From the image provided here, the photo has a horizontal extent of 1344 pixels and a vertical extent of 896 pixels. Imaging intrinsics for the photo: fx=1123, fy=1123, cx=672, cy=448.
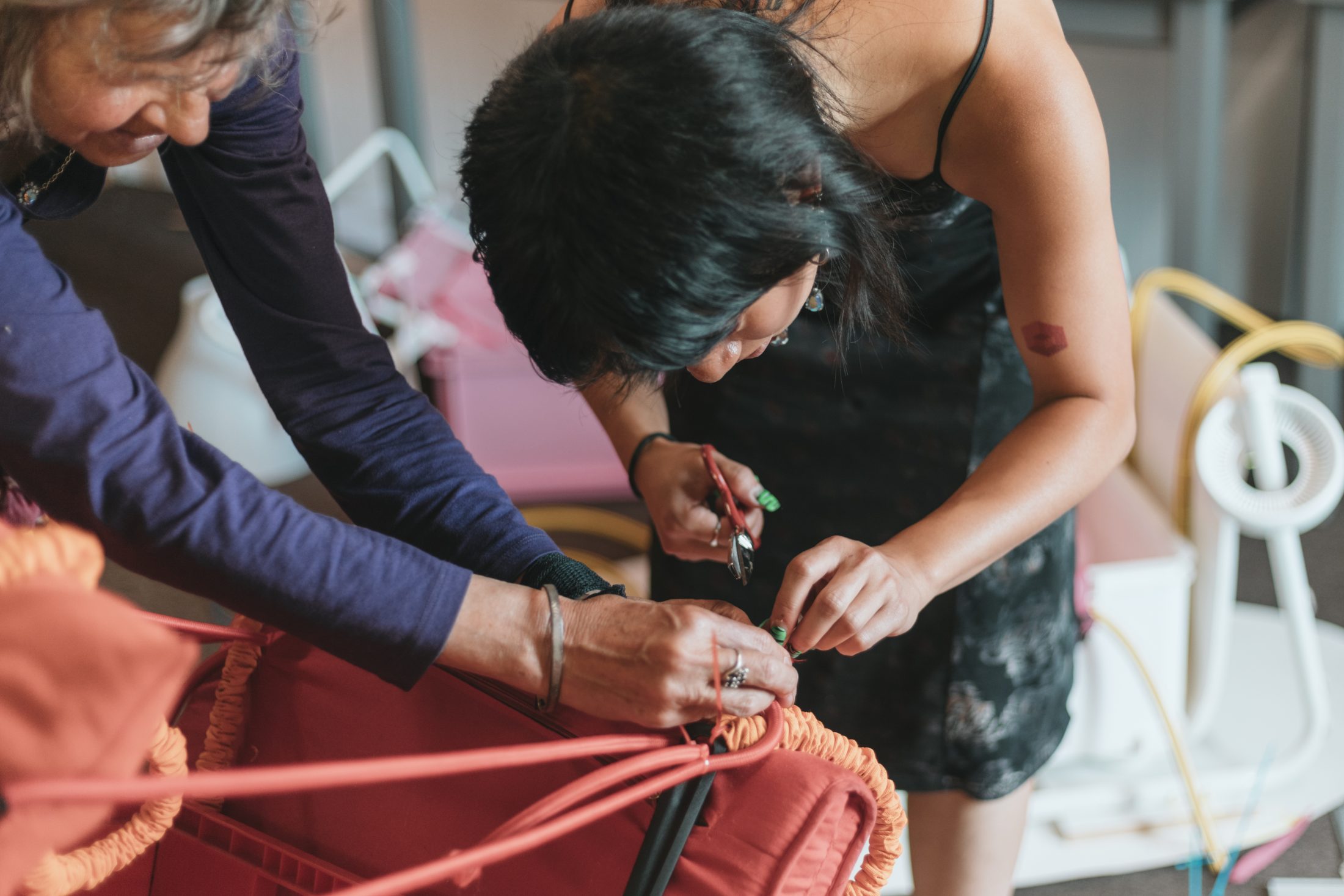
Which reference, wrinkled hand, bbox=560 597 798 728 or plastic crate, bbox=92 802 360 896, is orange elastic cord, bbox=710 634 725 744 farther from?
plastic crate, bbox=92 802 360 896

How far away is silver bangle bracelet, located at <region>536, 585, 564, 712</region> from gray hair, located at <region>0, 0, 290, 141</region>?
34 cm

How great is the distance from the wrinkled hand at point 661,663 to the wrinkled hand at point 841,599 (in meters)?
0.04

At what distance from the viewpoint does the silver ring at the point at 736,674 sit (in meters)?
0.60

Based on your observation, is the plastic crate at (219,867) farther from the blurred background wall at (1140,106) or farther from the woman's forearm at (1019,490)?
the blurred background wall at (1140,106)

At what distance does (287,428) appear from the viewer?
2.61ft

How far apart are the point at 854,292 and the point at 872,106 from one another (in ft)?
0.43

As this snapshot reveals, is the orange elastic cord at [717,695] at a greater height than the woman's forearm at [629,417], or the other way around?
the orange elastic cord at [717,695]

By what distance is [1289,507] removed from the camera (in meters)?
1.37

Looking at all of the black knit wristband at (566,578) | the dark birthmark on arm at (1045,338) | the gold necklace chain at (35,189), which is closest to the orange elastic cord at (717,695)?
the black knit wristband at (566,578)

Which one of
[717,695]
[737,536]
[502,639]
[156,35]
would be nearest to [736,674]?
[717,695]

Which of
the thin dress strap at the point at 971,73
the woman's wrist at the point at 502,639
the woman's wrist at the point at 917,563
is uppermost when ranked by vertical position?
the thin dress strap at the point at 971,73

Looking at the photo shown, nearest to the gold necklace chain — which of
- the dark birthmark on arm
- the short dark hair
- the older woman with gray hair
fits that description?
the older woman with gray hair

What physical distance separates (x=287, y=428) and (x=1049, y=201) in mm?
543

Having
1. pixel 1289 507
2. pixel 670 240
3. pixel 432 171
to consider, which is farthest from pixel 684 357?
pixel 432 171
